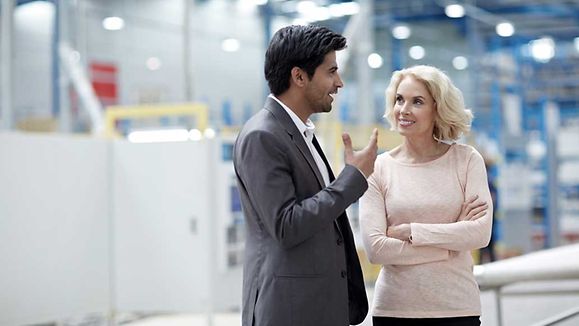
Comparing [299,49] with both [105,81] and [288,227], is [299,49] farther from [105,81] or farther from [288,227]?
[105,81]

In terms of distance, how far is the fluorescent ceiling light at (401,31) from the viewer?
14.3 m

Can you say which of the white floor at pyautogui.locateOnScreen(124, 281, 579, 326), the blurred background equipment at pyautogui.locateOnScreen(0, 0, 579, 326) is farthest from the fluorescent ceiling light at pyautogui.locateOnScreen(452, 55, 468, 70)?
the white floor at pyautogui.locateOnScreen(124, 281, 579, 326)

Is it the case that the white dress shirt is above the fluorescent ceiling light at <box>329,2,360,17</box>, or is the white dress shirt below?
below

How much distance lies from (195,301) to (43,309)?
3.40 ft

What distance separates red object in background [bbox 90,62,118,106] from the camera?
10.0 m

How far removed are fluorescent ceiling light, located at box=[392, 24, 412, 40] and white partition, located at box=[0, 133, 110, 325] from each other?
9.15m

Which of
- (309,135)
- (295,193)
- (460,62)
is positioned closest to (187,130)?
(309,135)

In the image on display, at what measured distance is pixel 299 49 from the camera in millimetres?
1906

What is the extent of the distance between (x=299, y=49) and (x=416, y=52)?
13137 mm

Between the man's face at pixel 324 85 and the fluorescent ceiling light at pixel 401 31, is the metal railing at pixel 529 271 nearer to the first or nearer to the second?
the man's face at pixel 324 85

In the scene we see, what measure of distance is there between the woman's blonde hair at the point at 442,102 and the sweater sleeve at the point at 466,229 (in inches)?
3.7

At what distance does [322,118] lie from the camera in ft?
25.0

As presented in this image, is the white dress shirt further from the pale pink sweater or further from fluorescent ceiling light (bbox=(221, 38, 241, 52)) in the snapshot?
fluorescent ceiling light (bbox=(221, 38, 241, 52))

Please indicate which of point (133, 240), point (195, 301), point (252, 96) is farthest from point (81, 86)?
point (252, 96)
